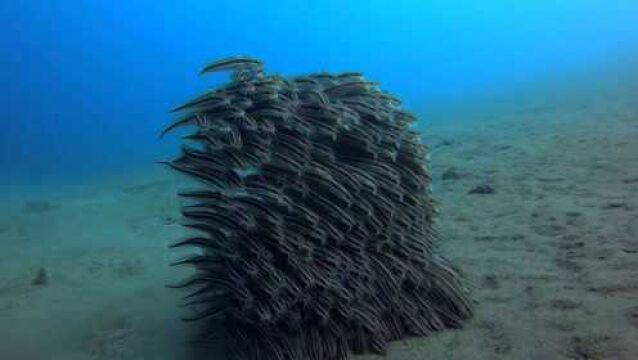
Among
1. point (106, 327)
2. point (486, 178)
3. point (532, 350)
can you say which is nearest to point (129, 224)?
point (106, 327)

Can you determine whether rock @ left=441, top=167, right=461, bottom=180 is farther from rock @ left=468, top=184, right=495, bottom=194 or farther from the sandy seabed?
rock @ left=468, top=184, right=495, bottom=194

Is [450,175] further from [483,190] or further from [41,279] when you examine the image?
[41,279]

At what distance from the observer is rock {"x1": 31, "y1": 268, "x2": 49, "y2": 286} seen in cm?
583

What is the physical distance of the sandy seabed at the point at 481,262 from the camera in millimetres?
3875

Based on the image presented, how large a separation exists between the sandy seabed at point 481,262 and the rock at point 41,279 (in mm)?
20

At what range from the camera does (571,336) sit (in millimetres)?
3611

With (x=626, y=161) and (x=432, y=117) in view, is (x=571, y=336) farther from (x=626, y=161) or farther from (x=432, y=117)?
(x=432, y=117)

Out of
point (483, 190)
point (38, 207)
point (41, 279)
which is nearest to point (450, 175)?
point (483, 190)

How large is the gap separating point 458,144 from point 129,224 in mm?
6907

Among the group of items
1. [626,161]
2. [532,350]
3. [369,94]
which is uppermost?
[369,94]

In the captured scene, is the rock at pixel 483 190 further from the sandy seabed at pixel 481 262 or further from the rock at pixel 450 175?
the rock at pixel 450 175

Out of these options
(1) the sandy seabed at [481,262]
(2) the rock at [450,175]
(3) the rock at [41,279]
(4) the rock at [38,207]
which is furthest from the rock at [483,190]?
(4) the rock at [38,207]

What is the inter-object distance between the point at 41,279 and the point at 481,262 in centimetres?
419

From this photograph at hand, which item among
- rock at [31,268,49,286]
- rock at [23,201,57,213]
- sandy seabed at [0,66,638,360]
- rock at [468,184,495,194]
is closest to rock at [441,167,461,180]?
sandy seabed at [0,66,638,360]
